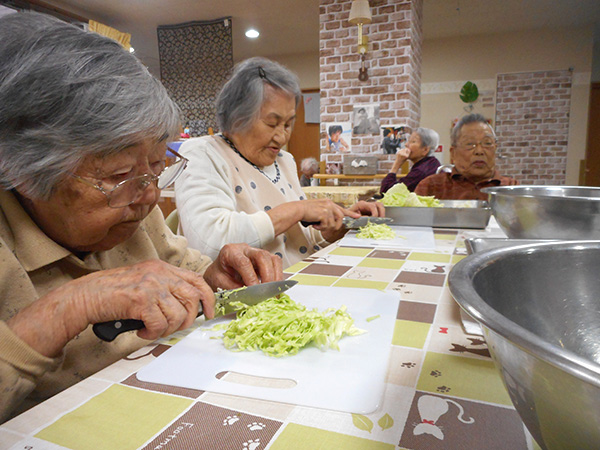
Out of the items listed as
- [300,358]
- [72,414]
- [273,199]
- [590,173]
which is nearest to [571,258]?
[300,358]

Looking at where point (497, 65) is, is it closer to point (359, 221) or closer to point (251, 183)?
point (359, 221)

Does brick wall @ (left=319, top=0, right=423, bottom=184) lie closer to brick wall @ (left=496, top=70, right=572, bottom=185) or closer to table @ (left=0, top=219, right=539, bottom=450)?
brick wall @ (left=496, top=70, right=572, bottom=185)

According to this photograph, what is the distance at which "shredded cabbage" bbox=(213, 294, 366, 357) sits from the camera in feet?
2.49

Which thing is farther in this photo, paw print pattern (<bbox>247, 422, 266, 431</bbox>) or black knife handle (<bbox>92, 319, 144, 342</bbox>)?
black knife handle (<bbox>92, 319, 144, 342</bbox>)

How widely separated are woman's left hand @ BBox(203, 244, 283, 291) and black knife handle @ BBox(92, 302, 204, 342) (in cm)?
39

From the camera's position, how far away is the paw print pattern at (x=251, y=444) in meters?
0.51

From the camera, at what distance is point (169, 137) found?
108 centimetres

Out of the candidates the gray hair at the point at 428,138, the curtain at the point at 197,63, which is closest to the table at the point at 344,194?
the gray hair at the point at 428,138

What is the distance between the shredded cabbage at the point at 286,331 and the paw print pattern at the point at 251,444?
0.75ft

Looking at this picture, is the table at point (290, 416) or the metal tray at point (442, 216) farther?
the metal tray at point (442, 216)

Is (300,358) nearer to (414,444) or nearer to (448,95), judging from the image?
(414,444)

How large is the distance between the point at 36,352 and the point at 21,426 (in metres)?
0.18

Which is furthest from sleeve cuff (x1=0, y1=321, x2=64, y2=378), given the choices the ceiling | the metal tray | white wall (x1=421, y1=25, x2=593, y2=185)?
white wall (x1=421, y1=25, x2=593, y2=185)

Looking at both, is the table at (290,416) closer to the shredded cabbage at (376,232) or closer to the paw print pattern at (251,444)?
the paw print pattern at (251,444)
